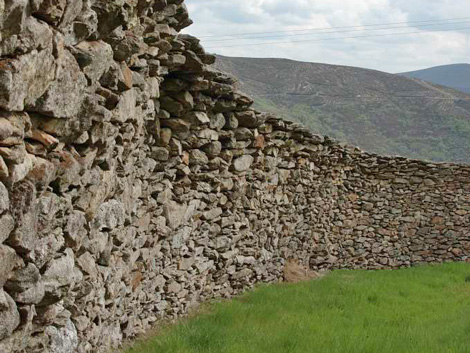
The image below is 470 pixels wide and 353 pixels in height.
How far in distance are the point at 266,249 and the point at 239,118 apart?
252cm

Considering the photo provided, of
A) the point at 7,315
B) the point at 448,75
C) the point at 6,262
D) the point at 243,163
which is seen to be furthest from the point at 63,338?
the point at 448,75

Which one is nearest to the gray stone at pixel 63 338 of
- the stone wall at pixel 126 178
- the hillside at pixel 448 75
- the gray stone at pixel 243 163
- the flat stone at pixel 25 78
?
the stone wall at pixel 126 178

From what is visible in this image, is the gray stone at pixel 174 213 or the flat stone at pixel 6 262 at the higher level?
the flat stone at pixel 6 262

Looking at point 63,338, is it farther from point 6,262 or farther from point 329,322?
point 329,322

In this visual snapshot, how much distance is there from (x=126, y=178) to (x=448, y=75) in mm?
154133

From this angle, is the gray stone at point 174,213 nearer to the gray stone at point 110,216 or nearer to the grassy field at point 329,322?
the grassy field at point 329,322

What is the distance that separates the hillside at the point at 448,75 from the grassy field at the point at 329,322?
413 feet

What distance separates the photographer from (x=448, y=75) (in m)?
147

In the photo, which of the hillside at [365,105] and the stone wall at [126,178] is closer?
the stone wall at [126,178]

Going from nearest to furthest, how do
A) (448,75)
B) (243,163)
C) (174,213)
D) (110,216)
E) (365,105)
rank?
(110,216), (174,213), (243,163), (365,105), (448,75)

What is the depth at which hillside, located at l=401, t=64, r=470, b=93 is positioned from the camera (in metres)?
135

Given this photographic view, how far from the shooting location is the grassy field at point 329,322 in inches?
197

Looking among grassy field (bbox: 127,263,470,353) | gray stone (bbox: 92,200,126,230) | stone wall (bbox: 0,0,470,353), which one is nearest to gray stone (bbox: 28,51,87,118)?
stone wall (bbox: 0,0,470,353)

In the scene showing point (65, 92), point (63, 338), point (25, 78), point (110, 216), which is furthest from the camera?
point (110, 216)
